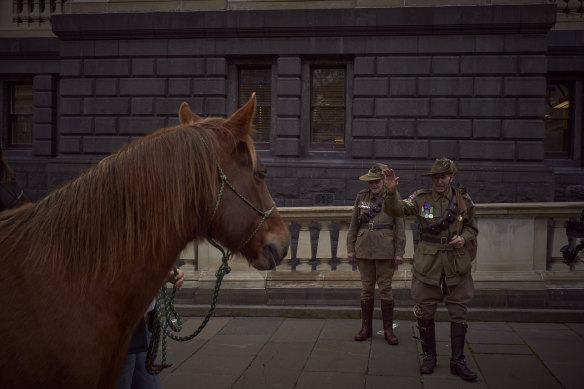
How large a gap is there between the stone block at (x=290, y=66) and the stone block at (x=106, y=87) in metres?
4.46

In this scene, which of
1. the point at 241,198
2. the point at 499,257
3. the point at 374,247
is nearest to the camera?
the point at 241,198

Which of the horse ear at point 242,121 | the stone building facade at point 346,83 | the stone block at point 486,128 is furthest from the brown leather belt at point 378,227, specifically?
the stone block at point 486,128

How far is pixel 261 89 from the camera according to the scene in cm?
1319

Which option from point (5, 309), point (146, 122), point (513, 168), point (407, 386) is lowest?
point (407, 386)

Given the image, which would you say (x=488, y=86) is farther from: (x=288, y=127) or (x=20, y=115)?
(x=20, y=115)

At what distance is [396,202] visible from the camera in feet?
15.9

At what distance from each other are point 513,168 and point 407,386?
8.63m

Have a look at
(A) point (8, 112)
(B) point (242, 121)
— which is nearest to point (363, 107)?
(B) point (242, 121)

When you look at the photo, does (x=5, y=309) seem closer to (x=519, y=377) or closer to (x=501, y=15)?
(x=519, y=377)

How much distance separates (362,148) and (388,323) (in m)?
6.96

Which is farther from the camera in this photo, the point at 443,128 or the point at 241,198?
the point at 443,128

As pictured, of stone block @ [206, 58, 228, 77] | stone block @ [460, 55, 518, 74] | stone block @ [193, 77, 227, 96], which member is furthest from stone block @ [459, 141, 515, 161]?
stone block @ [206, 58, 228, 77]

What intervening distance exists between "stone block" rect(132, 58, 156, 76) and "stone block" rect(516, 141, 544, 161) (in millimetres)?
9434

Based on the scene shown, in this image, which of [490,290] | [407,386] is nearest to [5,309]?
[407,386]
